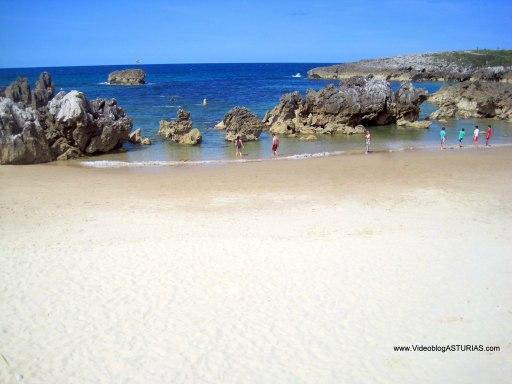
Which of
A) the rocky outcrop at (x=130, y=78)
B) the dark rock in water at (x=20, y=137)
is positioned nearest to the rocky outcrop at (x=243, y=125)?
the dark rock in water at (x=20, y=137)

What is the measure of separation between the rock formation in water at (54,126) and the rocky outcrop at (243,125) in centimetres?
872

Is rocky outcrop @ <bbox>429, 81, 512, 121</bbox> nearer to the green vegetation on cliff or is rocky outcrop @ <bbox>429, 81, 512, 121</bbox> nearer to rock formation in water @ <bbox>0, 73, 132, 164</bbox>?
rock formation in water @ <bbox>0, 73, 132, 164</bbox>

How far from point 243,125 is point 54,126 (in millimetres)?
13983

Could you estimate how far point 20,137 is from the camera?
24172 millimetres

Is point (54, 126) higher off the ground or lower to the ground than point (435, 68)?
lower

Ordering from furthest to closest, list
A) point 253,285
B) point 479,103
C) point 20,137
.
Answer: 1. point 479,103
2. point 20,137
3. point 253,285

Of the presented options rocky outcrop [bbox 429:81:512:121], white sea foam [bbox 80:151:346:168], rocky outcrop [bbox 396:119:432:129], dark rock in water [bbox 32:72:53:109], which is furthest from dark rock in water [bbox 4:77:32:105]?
rocky outcrop [bbox 429:81:512:121]

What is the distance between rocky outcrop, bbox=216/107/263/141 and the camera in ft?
112

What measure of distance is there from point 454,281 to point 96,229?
10438 mm

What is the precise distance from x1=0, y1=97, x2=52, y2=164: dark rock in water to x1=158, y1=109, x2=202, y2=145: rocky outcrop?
31.4 feet

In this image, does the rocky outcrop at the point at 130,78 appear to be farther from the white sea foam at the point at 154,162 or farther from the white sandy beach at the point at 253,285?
the white sandy beach at the point at 253,285

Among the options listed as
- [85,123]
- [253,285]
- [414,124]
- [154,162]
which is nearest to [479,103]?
[414,124]

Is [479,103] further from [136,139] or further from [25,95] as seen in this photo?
[25,95]

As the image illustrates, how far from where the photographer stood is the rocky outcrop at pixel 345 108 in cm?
3834
